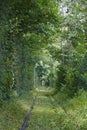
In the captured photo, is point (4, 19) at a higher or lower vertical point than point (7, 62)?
higher

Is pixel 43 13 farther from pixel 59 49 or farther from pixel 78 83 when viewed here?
pixel 59 49

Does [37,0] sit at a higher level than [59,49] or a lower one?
higher

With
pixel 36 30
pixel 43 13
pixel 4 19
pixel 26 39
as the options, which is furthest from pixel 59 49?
pixel 4 19

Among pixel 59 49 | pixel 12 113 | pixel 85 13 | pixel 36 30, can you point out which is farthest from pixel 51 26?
pixel 59 49

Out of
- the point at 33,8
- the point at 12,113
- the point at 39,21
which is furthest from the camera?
the point at 39,21

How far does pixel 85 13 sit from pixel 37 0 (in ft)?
10.6

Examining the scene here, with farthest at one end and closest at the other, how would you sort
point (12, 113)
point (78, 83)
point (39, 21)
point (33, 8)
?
point (78, 83) → point (39, 21) → point (33, 8) → point (12, 113)

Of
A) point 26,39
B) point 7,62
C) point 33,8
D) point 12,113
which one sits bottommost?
point 12,113

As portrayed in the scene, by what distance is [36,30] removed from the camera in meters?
17.5

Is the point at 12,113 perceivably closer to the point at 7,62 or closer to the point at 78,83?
the point at 7,62

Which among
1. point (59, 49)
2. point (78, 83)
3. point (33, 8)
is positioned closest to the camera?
point (33, 8)

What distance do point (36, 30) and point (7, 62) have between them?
10.7 ft

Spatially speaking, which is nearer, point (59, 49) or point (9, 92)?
point (9, 92)

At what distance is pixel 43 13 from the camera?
1551 centimetres
